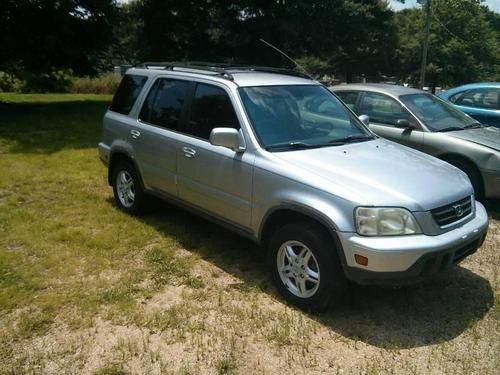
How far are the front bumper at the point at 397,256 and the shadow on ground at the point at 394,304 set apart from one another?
1.53 ft

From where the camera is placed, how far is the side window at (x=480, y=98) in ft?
27.9

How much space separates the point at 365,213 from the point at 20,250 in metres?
3.57

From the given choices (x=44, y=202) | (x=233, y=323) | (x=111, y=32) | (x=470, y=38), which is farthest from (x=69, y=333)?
(x=470, y=38)

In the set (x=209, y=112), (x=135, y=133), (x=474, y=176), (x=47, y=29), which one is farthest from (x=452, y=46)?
(x=209, y=112)

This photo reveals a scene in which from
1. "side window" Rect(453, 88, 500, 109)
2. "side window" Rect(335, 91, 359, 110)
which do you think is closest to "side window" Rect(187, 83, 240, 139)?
"side window" Rect(335, 91, 359, 110)

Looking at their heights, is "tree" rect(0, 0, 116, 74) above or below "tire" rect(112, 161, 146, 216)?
above

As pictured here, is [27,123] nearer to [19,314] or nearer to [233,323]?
[19,314]

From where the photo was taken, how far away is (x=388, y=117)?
281 inches

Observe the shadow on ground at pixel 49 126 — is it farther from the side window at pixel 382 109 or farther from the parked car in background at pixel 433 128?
the parked car in background at pixel 433 128

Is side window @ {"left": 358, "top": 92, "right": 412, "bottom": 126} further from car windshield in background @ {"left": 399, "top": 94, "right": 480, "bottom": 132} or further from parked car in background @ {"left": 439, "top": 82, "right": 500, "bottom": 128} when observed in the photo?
parked car in background @ {"left": 439, "top": 82, "right": 500, "bottom": 128}

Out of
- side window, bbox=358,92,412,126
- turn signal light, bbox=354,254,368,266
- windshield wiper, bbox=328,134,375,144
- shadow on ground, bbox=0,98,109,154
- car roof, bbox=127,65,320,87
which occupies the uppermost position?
car roof, bbox=127,65,320,87

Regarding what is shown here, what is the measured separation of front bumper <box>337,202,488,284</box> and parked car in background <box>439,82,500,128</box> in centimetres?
581

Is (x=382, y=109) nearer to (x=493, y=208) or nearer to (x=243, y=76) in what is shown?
(x=493, y=208)

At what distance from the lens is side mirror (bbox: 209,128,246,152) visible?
4.04 m
